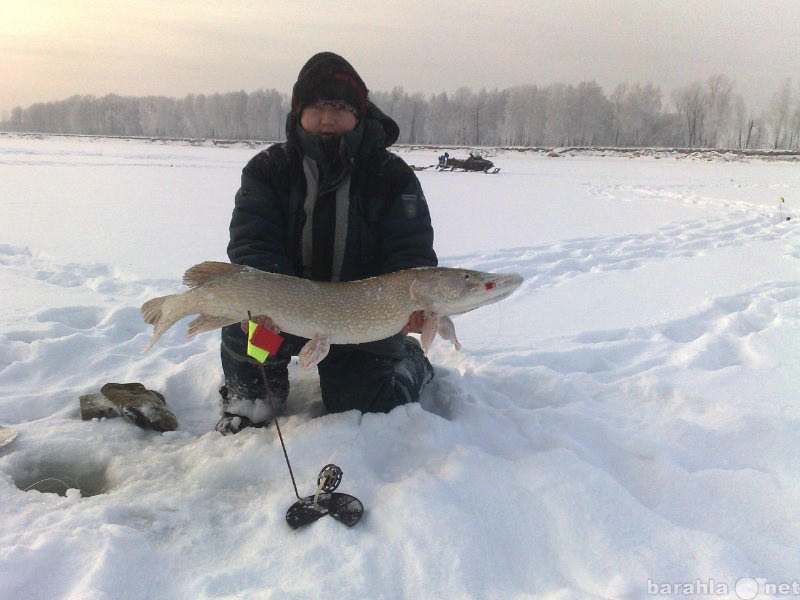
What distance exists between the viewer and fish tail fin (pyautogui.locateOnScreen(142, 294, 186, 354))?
91.0 inches

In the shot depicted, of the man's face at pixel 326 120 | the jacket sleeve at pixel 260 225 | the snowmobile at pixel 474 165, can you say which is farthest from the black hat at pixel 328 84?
the snowmobile at pixel 474 165

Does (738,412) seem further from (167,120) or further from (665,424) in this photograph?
(167,120)

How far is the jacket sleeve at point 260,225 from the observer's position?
8.27 feet

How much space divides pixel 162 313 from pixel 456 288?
4.34 feet

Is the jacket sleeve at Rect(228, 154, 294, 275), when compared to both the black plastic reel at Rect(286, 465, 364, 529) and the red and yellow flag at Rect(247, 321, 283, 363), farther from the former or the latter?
the black plastic reel at Rect(286, 465, 364, 529)

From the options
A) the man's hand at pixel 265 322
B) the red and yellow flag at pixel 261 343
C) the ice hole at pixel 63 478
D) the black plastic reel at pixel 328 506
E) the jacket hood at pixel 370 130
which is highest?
the jacket hood at pixel 370 130

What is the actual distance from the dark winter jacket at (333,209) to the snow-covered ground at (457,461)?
74 centimetres

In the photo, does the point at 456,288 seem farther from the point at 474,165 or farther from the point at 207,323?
the point at 474,165

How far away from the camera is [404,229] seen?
265 centimetres

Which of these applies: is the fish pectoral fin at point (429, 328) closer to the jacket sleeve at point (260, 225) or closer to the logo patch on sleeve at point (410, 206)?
the logo patch on sleeve at point (410, 206)

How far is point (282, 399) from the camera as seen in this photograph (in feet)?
9.14

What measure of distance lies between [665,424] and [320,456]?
1643 millimetres

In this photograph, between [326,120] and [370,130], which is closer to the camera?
[326,120]

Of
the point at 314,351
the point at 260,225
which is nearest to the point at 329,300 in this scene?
the point at 314,351
